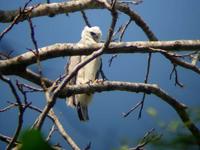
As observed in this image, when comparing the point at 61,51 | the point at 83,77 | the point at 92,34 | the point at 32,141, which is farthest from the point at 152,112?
the point at 92,34

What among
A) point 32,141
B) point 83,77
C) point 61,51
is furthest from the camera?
point 83,77

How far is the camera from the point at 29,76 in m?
1.74

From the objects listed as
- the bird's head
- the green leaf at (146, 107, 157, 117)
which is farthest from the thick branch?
the bird's head

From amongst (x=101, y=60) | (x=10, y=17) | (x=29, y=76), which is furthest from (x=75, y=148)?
(x=101, y=60)

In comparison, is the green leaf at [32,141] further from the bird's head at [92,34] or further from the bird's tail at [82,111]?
the bird's head at [92,34]

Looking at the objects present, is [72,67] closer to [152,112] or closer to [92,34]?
[92,34]

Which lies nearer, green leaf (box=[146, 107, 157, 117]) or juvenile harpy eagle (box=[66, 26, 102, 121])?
green leaf (box=[146, 107, 157, 117])

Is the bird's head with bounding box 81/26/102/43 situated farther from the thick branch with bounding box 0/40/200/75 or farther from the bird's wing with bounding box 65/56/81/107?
the thick branch with bounding box 0/40/200/75

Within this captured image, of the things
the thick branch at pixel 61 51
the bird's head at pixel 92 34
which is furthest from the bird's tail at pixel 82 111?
the thick branch at pixel 61 51

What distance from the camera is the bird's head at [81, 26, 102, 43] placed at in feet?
11.9

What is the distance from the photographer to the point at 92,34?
3.66m

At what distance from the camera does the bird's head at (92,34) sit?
3.61m

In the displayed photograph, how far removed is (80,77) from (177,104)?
1.64 metres

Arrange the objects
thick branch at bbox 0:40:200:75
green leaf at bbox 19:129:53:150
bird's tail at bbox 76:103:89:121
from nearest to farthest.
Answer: green leaf at bbox 19:129:53:150
thick branch at bbox 0:40:200:75
bird's tail at bbox 76:103:89:121
